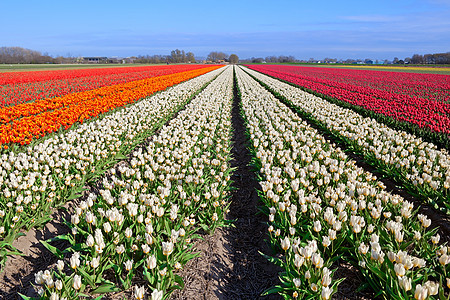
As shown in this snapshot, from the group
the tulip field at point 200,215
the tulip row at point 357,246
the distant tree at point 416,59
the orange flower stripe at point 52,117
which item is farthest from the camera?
the distant tree at point 416,59

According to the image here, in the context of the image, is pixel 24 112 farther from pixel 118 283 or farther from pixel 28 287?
pixel 118 283

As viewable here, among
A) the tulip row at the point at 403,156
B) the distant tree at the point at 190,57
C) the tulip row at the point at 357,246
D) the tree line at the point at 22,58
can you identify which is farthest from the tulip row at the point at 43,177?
the distant tree at the point at 190,57

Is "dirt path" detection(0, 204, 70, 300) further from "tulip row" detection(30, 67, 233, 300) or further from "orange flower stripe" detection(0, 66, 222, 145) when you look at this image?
"orange flower stripe" detection(0, 66, 222, 145)

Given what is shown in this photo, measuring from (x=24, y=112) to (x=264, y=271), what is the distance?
11040 millimetres

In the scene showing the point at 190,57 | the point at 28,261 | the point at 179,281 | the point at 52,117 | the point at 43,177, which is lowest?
the point at 28,261

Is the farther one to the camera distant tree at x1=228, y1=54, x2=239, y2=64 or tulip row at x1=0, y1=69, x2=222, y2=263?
distant tree at x1=228, y1=54, x2=239, y2=64

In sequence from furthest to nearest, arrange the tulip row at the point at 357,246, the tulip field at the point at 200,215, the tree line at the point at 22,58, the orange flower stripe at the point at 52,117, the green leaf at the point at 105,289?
the tree line at the point at 22,58, the orange flower stripe at the point at 52,117, the green leaf at the point at 105,289, the tulip field at the point at 200,215, the tulip row at the point at 357,246

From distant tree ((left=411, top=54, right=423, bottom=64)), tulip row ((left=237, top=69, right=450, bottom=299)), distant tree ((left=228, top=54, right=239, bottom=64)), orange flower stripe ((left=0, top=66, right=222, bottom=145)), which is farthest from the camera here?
distant tree ((left=228, top=54, right=239, bottom=64))

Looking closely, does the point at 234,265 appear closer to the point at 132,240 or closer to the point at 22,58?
the point at 132,240

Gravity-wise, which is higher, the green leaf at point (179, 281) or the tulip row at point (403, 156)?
the tulip row at point (403, 156)

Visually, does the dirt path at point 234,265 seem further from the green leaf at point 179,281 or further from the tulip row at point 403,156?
the tulip row at point 403,156

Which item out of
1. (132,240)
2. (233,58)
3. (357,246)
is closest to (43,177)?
(132,240)

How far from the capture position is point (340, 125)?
1060cm

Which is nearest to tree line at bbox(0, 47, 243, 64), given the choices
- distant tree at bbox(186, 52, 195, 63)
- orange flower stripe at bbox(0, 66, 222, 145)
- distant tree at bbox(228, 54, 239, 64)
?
distant tree at bbox(186, 52, 195, 63)
